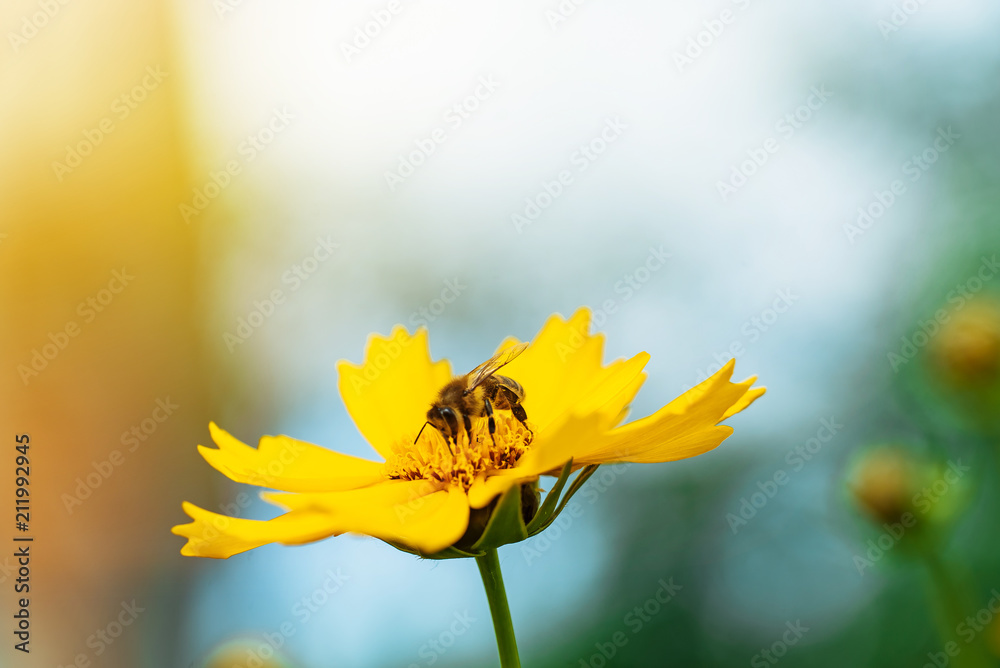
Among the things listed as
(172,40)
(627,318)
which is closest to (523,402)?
(627,318)

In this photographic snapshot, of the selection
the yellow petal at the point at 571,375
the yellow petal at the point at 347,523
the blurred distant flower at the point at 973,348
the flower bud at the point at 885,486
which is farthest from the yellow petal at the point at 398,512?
the blurred distant flower at the point at 973,348

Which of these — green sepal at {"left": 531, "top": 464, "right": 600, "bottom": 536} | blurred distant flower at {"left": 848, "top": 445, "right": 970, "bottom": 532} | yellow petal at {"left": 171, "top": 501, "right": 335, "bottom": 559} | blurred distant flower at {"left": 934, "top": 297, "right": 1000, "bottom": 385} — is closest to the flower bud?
blurred distant flower at {"left": 848, "top": 445, "right": 970, "bottom": 532}

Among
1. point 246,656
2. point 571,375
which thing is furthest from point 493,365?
point 246,656

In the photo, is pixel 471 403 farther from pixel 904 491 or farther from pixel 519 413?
pixel 904 491

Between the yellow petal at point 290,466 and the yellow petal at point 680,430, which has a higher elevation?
the yellow petal at point 290,466

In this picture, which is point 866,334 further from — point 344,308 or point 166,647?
point 166,647

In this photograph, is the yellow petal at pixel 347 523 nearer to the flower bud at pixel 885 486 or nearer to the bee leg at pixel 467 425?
the bee leg at pixel 467 425
